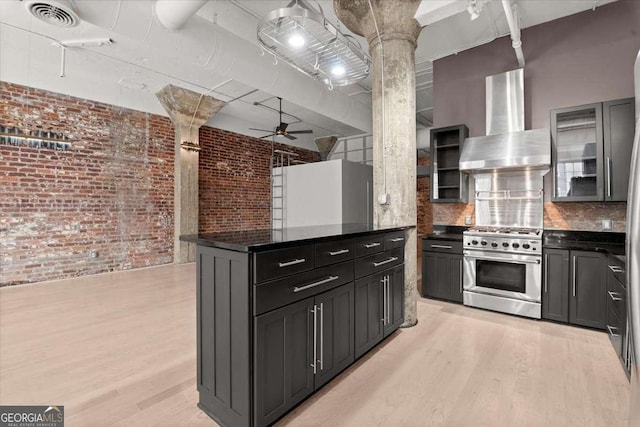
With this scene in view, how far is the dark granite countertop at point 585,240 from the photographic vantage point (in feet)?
10.9

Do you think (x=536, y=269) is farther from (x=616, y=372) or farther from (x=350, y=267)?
(x=350, y=267)

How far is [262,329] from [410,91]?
2.93m

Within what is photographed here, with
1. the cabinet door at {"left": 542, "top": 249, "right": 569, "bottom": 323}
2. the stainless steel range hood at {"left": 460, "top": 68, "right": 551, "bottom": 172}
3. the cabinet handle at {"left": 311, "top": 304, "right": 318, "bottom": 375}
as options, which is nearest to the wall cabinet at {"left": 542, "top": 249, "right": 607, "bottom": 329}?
the cabinet door at {"left": 542, "top": 249, "right": 569, "bottom": 323}

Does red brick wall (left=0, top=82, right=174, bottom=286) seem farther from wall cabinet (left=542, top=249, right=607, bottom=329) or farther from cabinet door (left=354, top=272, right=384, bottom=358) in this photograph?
wall cabinet (left=542, top=249, right=607, bottom=329)

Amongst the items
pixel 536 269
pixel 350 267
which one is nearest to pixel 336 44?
pixel 350 267

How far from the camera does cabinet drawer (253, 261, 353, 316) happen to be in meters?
1.68

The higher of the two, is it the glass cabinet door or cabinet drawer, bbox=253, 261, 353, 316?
the glass cabinet door

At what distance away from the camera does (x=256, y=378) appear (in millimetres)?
1649

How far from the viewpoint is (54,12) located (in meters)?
2.90

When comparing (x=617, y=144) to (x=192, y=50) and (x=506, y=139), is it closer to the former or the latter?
(x=506, y=139)

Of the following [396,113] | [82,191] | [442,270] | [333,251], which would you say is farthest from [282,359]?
[82,191]

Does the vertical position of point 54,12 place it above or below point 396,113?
above

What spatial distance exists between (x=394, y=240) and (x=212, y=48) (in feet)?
10.2

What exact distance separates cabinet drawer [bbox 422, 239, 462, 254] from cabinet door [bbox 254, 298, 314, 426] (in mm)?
2868
